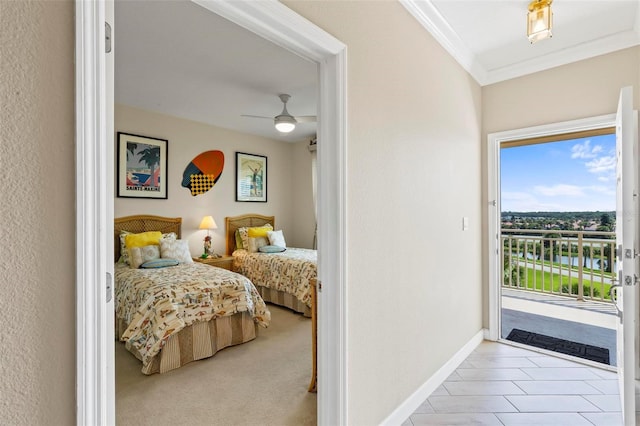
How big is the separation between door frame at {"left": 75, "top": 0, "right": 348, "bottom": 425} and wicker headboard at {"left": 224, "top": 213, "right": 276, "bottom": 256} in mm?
3901

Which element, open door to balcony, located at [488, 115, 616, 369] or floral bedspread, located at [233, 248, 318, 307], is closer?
open door to balcony, located at [488, 115, 616, 369]

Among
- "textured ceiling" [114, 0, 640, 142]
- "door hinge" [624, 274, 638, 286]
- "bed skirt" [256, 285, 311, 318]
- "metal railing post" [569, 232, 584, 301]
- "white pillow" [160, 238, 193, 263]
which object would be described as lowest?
"bed skirt" [256, 285, 311, 318]

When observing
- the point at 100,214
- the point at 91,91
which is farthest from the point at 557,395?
the point at 91,91

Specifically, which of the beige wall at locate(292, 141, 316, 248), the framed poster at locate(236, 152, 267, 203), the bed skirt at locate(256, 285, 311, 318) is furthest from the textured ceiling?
the bed skirt at locate(256, 285, 311, 318)

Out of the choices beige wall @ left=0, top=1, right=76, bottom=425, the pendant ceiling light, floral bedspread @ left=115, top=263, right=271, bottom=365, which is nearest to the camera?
beige wall @ left=0, top=1, right=76, bottom=425

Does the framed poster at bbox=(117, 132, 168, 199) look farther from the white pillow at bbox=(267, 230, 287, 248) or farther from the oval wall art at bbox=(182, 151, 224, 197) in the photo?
the white pillow at bbox=(267, 230, 287, 248)

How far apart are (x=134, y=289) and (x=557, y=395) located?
3571 millimetres

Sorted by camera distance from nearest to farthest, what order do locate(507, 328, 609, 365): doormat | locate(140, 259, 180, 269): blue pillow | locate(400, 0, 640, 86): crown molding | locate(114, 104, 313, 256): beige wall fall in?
locate(400, 0, 640, 86): crown molding
locate(507, 328, 609, 365): doormat
locate(140, 259, 180, 269): blue pillow
locate(114, 104, 313, 256): beige wall

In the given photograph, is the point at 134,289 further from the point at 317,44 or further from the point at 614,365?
the point at 614,365

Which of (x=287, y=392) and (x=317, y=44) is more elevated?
(x=317, y=44)

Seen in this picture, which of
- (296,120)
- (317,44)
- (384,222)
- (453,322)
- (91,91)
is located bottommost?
(453,322)

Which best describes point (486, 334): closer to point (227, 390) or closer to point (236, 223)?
point (227, 390)

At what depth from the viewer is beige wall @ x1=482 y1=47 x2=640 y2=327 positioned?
105 inches

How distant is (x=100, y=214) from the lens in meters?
0.84
